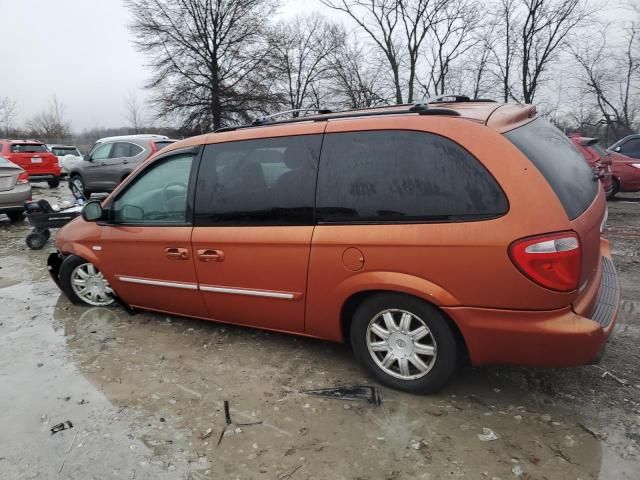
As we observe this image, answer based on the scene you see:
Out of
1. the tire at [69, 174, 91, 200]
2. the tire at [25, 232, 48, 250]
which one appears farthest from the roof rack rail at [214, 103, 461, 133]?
the tire at [69, 174, 91, 200]

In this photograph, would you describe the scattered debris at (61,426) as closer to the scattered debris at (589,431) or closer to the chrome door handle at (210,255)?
the chrome door handle at (210,255)

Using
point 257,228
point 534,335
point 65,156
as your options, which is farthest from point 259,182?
point 65,156

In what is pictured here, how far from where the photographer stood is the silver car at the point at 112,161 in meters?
12.8

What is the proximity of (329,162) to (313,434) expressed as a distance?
5.39 feet

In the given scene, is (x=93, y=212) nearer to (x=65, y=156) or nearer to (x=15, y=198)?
(x=15, y=198)

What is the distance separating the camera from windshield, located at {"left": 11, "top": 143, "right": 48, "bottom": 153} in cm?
1646

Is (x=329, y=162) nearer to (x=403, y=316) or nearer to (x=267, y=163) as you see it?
(x=267, y=163)

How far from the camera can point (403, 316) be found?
2.84 m

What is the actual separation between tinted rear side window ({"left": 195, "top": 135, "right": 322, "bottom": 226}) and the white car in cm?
2184

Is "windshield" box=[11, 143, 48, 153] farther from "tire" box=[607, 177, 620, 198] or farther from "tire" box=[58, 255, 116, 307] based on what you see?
"tire" box=[607, 177, 620, 198]

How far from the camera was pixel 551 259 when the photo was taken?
2387mm

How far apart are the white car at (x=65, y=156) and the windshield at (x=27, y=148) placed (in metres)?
5.32

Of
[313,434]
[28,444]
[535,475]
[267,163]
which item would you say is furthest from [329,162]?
[28,444]

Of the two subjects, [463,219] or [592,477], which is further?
[463,219]
